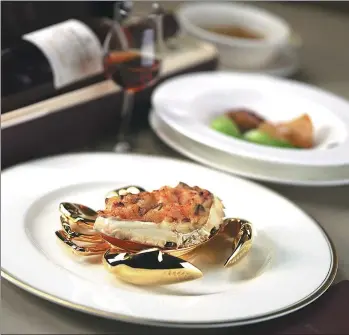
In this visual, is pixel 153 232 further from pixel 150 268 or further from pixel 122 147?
pixel 122 147

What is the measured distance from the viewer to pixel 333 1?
74.9 inches

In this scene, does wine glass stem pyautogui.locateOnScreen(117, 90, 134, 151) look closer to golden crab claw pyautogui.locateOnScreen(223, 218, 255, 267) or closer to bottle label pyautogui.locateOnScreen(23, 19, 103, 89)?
bottle label pyautogui.locateOnScreen(23, 19, 103, 89)

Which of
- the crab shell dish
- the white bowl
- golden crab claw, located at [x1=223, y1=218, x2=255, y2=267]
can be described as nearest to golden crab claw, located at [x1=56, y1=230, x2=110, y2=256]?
the crab shell dish

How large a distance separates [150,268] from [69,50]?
417 mm

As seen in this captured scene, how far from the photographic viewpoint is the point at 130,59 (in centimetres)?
99

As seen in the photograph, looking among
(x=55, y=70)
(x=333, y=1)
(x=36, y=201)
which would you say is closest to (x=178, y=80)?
(x=55, y=70)

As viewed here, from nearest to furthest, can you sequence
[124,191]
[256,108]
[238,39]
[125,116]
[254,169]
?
[124,191] → [254,169] → [125,116] → [256,108] → [238,39]

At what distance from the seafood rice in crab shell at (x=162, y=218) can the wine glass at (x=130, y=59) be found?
0.29 metres

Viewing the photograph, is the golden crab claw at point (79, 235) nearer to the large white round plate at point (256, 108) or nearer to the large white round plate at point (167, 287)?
the large white round plate at point (167, 287)

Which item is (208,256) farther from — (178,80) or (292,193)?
(178,80)

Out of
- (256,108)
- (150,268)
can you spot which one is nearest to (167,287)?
(150,268)

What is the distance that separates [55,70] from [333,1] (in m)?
1.18

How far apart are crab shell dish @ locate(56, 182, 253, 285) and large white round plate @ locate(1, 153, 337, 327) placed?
0.05 ft

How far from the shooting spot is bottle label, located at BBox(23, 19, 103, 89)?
0.94 m
